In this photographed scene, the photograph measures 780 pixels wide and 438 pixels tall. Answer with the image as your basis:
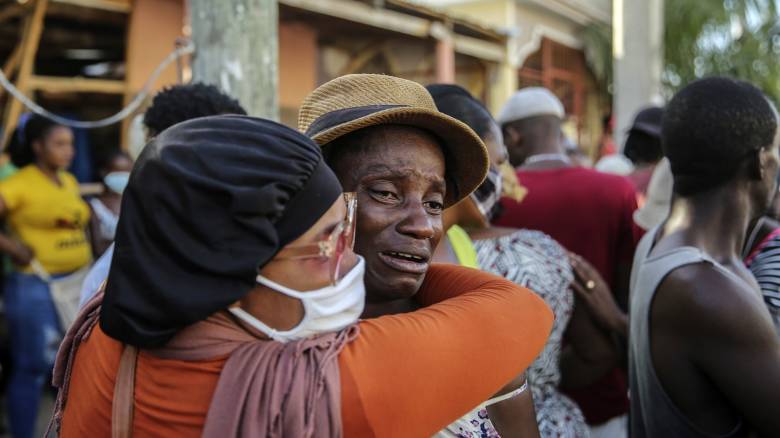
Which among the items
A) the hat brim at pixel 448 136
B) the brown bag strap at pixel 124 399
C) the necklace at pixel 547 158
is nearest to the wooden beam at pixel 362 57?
the necklace at pixel 547 158

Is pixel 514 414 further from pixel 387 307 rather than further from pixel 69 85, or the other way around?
pixel 69 85

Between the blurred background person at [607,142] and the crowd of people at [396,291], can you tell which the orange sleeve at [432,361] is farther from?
the blurred background person at [607,142]

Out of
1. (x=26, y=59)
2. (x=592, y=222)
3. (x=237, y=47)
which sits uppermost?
(x=26, y=59)

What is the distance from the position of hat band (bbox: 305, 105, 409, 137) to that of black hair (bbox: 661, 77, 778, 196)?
106 cm

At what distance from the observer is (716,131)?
2104 mm

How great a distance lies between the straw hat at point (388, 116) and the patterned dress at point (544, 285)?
22.6 inches

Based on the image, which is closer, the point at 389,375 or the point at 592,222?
the point at 389,375

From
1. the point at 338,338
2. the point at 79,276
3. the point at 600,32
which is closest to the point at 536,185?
the point at 338,338

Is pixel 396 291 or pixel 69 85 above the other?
pixel 69 85

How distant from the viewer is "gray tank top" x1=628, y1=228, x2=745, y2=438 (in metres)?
2.02

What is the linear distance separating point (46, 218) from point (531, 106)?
3.12 meters

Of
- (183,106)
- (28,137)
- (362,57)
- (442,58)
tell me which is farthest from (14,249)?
(442,58)

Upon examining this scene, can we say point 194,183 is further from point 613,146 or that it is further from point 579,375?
point 613,146

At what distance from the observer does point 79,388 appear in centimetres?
132
